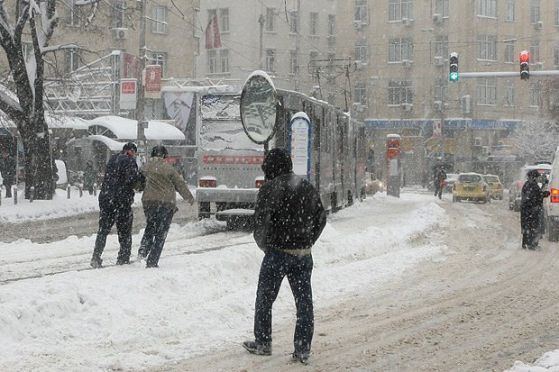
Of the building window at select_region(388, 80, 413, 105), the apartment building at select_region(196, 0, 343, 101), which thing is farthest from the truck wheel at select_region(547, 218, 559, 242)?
the building window at select_region(388, 80, 413, 105)

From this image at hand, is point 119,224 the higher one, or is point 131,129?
point 131,129

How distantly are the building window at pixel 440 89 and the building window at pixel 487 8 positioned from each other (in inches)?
227

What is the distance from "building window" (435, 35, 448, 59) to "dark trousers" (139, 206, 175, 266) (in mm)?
60391

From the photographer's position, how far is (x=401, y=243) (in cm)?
1977

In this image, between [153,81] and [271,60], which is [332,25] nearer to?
[271,60]

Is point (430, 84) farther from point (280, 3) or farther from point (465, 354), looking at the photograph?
point (465, 354)

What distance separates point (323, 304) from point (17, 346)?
431 cm

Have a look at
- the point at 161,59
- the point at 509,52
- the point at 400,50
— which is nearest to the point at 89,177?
the point at 161,59

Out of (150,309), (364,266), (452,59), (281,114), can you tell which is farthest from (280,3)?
(150,309)

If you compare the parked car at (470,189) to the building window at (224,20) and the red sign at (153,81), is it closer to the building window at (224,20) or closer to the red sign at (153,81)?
the red sign at (153,81)

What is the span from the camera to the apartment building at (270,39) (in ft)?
235

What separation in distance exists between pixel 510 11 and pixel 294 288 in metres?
69.0

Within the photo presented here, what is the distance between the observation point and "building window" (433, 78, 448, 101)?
70750 mm

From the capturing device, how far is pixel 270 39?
73.6 metres
